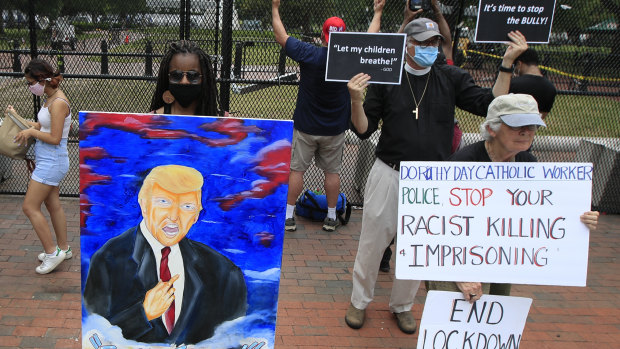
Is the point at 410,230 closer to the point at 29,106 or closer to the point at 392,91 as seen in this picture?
the point at 392,91

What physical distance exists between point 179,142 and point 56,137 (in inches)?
98.2

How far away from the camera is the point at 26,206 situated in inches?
168

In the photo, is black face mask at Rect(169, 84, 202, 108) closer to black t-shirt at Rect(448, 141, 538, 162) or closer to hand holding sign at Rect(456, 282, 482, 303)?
black t-shirt at Rect(448, 141, 538, 162)

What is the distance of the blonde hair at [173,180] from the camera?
217 centimetres

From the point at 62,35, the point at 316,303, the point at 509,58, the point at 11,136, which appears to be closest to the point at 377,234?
the point at 316,303

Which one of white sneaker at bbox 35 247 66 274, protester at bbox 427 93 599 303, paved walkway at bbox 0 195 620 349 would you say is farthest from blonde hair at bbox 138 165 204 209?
white sneaker at bbox 35 247 66 274

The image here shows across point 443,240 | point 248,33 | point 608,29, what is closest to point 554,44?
point 608,29

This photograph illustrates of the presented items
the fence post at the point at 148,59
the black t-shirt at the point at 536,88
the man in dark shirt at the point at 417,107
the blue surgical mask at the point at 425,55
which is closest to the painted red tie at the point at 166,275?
the man in dark shirt at the point at 417,107

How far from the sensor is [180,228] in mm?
2236

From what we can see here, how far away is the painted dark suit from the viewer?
7.39 feet

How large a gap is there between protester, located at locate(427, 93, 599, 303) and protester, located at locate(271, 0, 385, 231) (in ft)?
7.51

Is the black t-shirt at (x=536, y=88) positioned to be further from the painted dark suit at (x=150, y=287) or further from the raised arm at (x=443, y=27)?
the painted dark suit at (x=150, y=287)

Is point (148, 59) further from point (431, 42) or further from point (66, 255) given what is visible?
point (431, 42)

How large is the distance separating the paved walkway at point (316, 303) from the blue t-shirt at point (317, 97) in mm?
1116
